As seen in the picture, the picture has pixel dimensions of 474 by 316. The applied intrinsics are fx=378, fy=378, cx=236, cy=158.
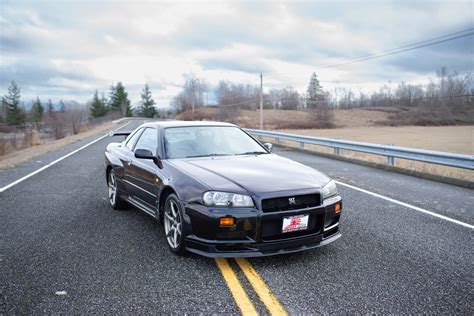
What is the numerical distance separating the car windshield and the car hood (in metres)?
0.24

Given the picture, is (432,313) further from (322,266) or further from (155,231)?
(155,231)

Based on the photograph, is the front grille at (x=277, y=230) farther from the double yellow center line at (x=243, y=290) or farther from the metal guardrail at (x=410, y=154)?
the metal guardrail at (x=410, y=154)

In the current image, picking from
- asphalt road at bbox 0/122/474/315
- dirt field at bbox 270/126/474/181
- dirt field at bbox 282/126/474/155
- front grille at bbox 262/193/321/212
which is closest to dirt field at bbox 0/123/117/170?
asphalt road at bbox 0/122/474/315

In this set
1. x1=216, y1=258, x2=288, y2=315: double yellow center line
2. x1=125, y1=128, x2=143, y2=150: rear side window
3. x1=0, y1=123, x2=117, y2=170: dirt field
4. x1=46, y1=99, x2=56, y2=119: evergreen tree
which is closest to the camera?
x1=216, y1=258, x2=288, y2=315: double yellow center line

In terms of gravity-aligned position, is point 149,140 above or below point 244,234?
above

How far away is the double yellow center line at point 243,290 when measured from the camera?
286 cm

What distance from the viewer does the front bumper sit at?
349 centimetres

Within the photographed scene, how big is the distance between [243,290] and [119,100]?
10567cm

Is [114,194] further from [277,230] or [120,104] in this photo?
[120,104]

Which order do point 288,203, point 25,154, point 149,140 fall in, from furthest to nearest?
point 25,154, point 149,140, point 288,203

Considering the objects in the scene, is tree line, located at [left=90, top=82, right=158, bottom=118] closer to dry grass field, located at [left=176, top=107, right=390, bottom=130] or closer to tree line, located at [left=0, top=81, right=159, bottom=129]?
tree line, located at [left=0, top=81, right=159, bottom=129]

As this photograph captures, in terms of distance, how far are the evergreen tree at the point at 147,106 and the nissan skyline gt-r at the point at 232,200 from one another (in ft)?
351

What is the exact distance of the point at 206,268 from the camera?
3.67 m

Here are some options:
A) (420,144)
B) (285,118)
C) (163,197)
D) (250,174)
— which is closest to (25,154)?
(163,197)
